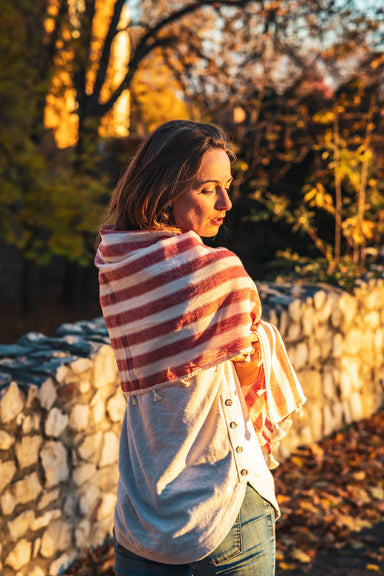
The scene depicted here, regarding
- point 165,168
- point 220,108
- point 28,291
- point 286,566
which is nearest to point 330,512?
point 286,566

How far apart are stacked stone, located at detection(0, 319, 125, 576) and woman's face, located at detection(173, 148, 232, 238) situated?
1733 millimetres

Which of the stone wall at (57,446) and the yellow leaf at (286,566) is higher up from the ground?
the stone wall at (57,446)

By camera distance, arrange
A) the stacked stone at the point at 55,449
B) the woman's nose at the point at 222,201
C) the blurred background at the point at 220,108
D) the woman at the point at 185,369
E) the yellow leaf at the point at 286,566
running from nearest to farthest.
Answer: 1. the woman at the point at 185,369
2. the woman's nose at the point at 222,201
3. the stacked stone at the point at 55,449
4. the yellow leaf at the point at 286,566
5. the blurred background at the point at 220,108

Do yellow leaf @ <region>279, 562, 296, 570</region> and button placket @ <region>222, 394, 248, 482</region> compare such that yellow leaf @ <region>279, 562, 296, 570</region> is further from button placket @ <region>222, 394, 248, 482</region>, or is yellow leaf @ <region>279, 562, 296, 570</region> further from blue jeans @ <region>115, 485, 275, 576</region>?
button placket @ <region>222, 394, 248, 482</region>

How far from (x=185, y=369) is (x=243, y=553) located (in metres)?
0.41

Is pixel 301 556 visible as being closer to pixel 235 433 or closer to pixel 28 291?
pixel 235 433

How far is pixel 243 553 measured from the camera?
57.2 inches

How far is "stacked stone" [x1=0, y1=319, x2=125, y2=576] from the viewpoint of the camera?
305 centimetres

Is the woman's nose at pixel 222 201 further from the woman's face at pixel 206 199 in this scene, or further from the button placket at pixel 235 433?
the button placket at pixel 235 433

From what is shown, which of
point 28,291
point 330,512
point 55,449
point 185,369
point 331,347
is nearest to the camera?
point 185,369

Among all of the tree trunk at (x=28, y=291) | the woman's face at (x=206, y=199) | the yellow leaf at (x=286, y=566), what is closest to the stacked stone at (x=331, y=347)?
the yellow leaf at (x=286, y=566)

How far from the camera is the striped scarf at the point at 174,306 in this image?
1.44 meters

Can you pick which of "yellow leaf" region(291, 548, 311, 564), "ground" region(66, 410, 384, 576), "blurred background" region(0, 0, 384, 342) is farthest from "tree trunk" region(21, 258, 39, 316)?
"yellow leaf" region(291, 548, 311, 564)

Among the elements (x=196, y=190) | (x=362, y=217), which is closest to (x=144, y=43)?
(x=362, y=217)
